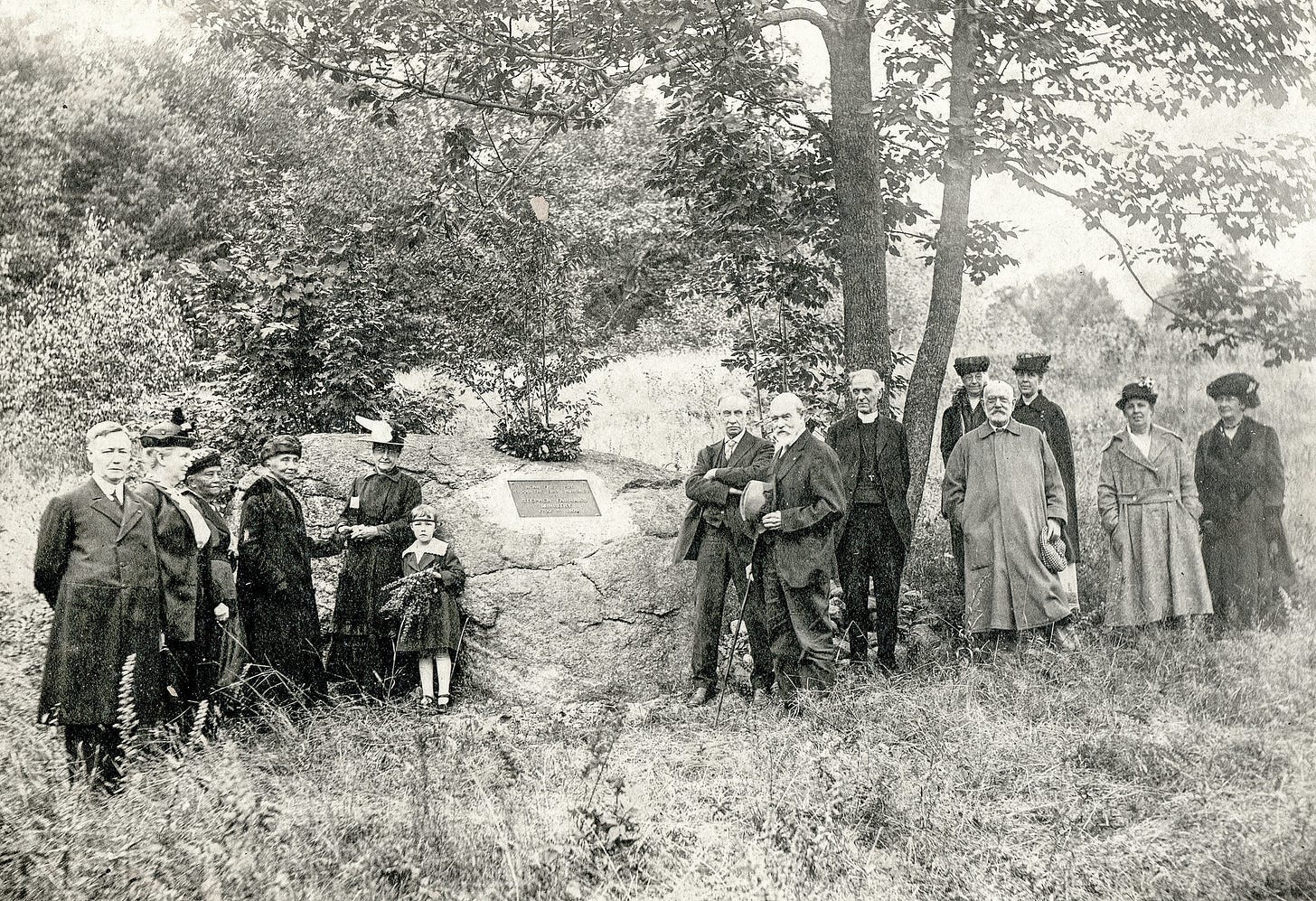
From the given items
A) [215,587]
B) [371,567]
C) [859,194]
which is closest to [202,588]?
[215,587]

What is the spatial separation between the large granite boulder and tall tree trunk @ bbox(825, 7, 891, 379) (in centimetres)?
205

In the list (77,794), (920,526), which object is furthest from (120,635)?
(920,526)

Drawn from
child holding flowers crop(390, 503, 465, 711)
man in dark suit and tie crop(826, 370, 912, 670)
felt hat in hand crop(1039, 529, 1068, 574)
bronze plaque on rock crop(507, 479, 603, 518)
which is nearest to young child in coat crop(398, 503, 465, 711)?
child holding flowers crop(390, 503, 465, 711)

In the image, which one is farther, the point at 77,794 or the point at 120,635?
the point at 120,635

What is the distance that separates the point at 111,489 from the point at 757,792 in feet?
11.3

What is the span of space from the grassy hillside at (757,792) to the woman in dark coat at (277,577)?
1.41 ft

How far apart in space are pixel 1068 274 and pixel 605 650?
6005mm

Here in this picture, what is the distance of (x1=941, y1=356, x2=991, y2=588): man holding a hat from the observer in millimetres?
6812

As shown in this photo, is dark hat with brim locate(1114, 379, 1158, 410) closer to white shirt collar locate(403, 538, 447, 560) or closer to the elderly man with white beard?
the elderly man with white beard

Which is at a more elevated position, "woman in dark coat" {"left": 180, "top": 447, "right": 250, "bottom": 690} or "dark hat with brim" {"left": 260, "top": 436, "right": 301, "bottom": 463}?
"dark hat with brim" {"left": 260, "top": 436, "right": 301, "bottom": 463}

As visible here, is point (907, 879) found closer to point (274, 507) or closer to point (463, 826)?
point (463, 826)

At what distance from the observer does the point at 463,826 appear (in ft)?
13.7

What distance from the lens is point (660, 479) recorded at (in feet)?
26.0

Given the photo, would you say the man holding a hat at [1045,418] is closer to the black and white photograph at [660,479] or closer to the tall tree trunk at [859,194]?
the black and white photograph at [660,479]
